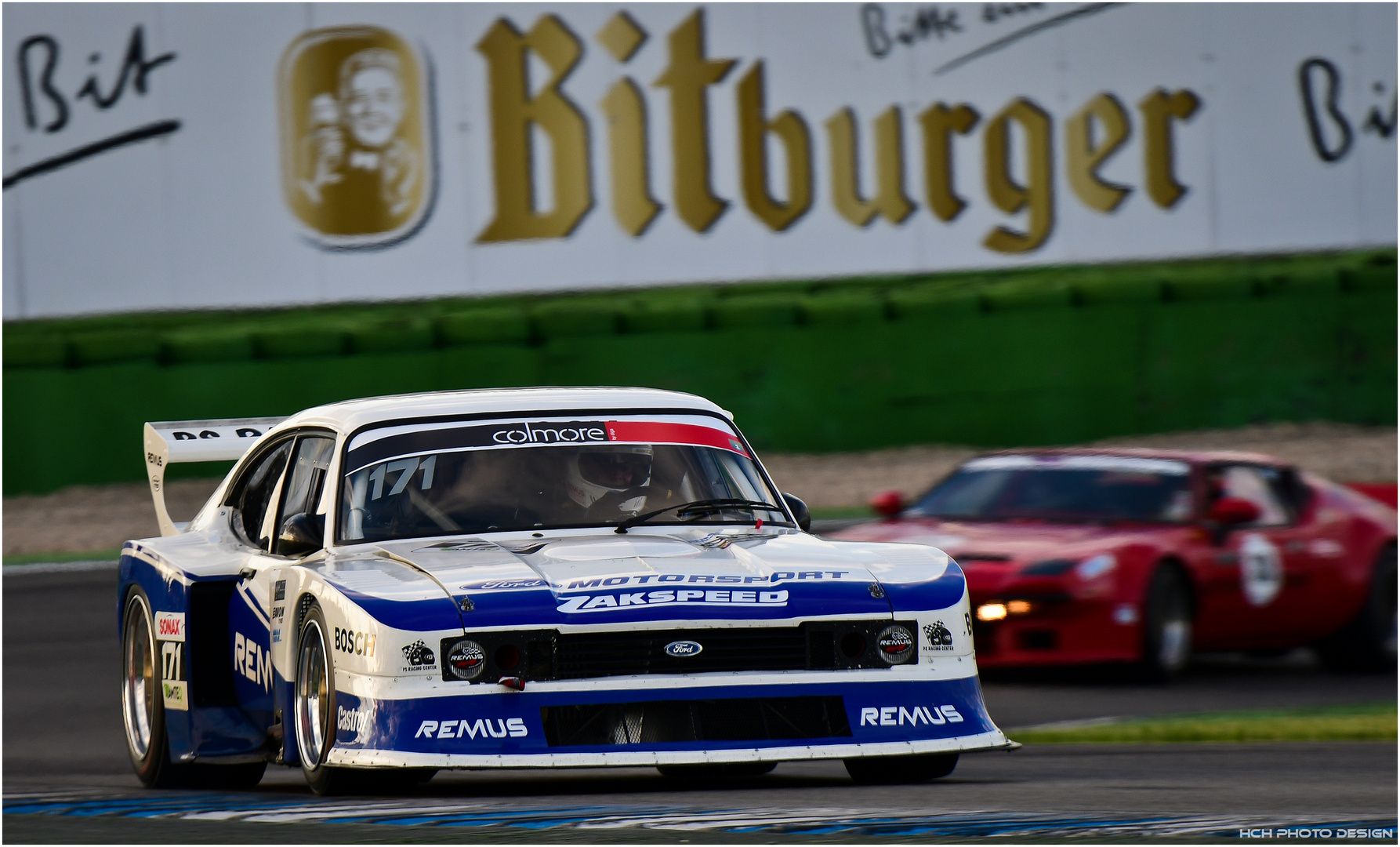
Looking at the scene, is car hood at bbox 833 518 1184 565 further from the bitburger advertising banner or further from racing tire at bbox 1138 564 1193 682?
the bitburger advertising banner

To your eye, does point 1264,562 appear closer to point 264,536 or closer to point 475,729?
point 264,536

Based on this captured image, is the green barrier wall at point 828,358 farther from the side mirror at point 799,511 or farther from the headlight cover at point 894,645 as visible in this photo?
the headlight cover at point 894,645

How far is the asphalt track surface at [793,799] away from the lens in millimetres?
5352

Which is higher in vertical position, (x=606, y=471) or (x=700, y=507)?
(x=606, y=471)

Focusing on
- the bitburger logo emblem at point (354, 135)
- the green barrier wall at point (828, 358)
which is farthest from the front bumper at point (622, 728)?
the bitburger logo emblem at point (354, 135)

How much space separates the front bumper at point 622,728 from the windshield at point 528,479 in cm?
95

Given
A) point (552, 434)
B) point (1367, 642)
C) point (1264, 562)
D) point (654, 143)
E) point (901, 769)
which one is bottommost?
point (1367, 642)

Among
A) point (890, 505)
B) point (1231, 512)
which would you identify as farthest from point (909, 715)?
point (890, 505)

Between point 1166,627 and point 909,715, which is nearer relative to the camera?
point 909,715

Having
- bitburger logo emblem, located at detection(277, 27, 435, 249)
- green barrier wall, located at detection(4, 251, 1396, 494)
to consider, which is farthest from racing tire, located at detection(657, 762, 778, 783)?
bitburger logo emblem, located at detection(277, 27, 435, 249)

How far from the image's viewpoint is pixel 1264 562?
467 inches

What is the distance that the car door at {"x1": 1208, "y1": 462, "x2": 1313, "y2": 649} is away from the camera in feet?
38.4

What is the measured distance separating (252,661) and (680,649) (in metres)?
1.76

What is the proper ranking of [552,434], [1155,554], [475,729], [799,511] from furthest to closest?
1. [1155,554]
2. [799,511]
3. [552,434]
4. [475,729]
